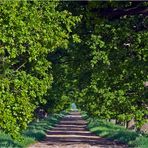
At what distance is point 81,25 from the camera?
22.8 m

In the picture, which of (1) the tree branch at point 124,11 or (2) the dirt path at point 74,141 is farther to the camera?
(2) the dirt path at point 74,141

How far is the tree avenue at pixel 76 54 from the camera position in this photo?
17.2 metres

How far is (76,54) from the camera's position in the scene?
25.0 meters

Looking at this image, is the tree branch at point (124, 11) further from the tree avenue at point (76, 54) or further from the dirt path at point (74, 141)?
the dirt path at point (74, 141)

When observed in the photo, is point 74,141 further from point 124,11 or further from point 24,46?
point 124,11

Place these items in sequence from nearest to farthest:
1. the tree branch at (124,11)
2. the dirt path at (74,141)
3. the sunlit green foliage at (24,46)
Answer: the tree branch at (124,11), the sunlit green foliage at (24,46), the dirt path at (74,141)

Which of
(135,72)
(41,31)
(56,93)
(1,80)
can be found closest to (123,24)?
(135,72)

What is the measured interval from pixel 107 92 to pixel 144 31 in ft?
12.8

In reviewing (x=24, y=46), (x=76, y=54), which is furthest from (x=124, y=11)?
(x=76, y=54)

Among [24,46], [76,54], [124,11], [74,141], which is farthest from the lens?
[74,141]

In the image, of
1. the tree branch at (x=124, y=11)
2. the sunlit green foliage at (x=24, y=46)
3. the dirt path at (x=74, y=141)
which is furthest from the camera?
the dirt path at (x=74, y=141)

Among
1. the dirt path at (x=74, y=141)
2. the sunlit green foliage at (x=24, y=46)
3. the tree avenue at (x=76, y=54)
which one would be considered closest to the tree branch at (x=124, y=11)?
the tree avenue at (x=76, y=54)

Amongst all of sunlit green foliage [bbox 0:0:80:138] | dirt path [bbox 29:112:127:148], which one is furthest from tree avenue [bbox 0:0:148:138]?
dirt path [bbox 29:112:127:148]

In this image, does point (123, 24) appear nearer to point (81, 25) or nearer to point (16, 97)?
point (81, 25)
